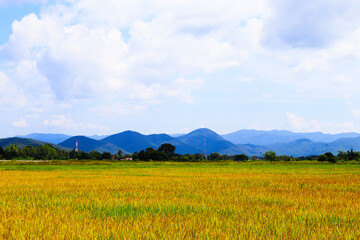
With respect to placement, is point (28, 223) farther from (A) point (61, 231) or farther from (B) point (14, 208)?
(B) point (14, 208)

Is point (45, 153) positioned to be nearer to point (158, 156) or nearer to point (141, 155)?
point (141, 155)

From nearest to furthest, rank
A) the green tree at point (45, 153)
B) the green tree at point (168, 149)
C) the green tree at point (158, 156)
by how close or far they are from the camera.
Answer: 1. the green tree at point (158, 156)
2. the green tree at point (45, 153)
3. the green tree at point (168, 149)

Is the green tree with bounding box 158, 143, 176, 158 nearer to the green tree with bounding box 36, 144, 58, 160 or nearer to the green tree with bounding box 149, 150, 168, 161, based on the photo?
the green tree with bounding box 149, 150, 168, 161

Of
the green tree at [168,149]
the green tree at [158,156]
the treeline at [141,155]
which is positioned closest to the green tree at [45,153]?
the treeline at [141,155]

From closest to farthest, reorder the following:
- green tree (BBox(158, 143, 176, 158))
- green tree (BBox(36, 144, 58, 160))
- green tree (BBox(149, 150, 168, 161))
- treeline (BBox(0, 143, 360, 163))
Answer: green tree (BBox(149, 150, 168, 161)) < treeline (BBox(0, 143, 360, 163)) < green tree (BBox(36, 144, 58, 160)) < green tree (BBox(158, 143, 176, 158))

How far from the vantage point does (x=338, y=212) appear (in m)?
7.74

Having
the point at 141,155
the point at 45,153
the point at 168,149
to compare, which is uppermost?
the point at 168,149

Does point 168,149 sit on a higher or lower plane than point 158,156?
higher

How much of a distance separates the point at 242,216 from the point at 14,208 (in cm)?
671

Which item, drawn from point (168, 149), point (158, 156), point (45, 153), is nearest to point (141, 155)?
point (158, 156)

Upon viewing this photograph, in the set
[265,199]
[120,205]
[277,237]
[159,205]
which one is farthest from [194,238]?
[265,199]

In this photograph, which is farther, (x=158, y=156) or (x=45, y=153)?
(x=45, y=153)

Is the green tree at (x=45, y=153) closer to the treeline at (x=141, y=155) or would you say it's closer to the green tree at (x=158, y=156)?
the treeline at (x=141, y=155)

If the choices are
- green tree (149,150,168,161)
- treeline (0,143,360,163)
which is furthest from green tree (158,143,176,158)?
green tree (149,150,168,161)
